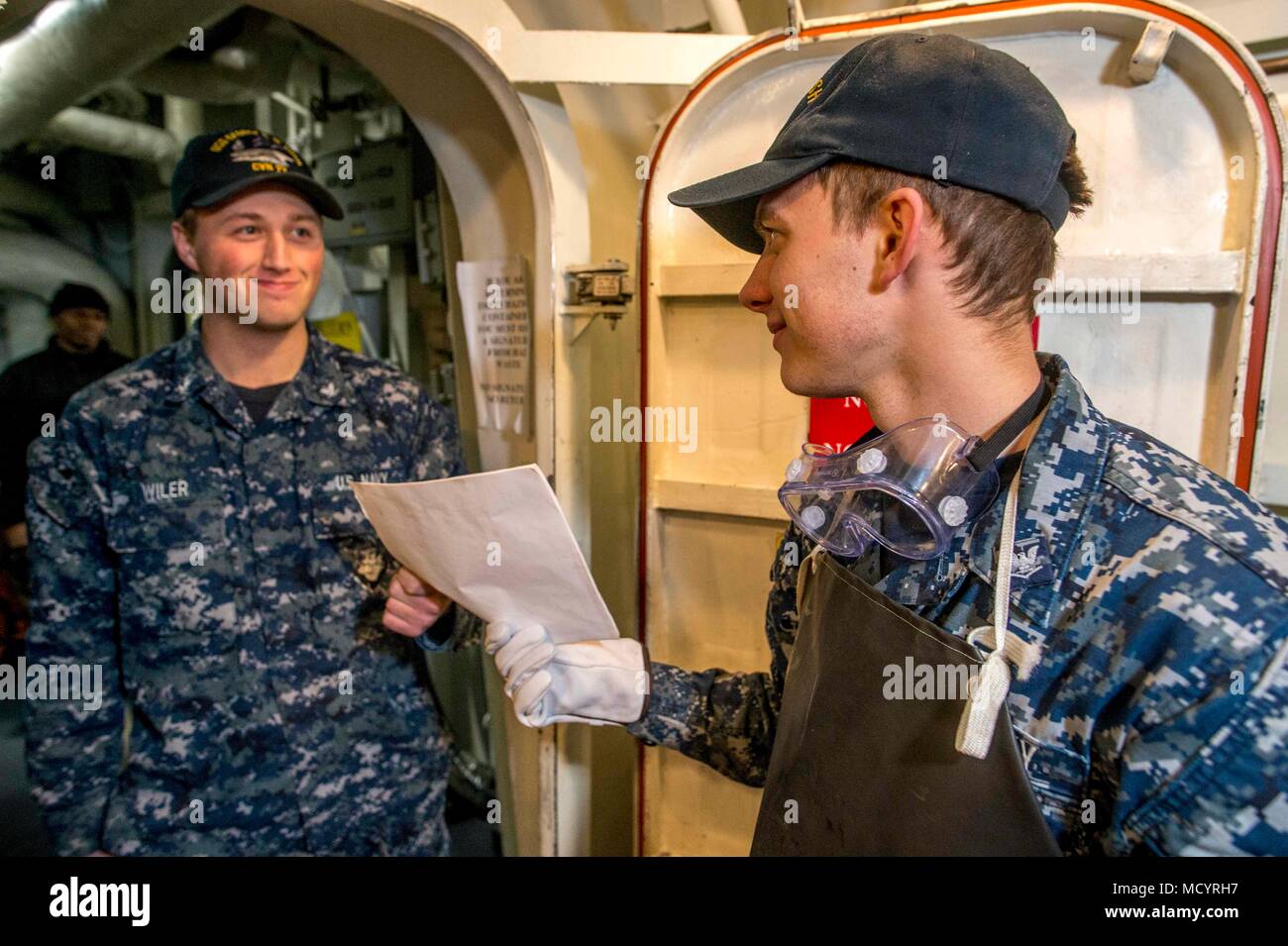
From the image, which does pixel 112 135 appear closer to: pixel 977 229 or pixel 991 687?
pixel 977 229

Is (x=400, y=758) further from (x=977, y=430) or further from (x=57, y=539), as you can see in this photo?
(x=977, y=430)

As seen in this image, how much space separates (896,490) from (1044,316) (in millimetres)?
609

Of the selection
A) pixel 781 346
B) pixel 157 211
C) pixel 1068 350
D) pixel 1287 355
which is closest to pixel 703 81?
pixel 781 346

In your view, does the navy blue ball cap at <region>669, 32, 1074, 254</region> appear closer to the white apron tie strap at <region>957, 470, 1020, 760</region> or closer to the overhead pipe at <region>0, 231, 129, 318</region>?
the white apron tie strap at <region>957, 470, 1020, 760</region>

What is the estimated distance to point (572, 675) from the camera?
3.66ft

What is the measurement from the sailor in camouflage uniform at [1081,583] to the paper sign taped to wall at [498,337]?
0.70m

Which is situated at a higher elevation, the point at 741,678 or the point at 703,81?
the point at 703,81

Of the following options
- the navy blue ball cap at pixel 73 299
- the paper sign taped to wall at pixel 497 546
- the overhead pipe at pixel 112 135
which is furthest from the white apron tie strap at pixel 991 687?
the navy blue ball cap at pixel 73 299

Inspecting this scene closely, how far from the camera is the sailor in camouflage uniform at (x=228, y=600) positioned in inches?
47.3

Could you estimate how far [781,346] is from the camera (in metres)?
0.90

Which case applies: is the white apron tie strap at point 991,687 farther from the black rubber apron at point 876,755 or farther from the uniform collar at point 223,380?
the uniform collar at point 223,380

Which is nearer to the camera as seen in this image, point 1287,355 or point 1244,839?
point 1244,839

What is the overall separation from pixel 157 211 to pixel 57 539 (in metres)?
2.26
